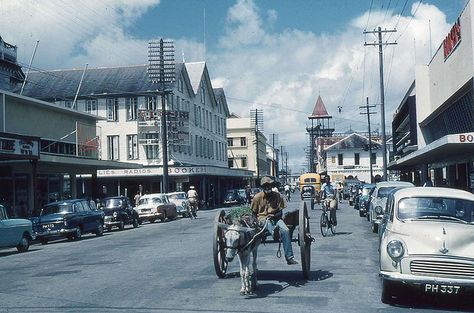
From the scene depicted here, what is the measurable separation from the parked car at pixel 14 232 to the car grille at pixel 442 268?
48.1ft

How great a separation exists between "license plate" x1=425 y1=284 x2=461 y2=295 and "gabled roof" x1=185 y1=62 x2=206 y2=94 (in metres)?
58.8

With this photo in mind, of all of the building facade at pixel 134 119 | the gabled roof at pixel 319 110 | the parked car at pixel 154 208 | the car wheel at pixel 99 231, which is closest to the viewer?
the car wheel at pixel 99 231

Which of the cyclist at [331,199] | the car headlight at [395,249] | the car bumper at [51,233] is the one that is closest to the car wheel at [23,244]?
the car bumper at [51,233]

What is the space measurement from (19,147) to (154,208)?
1133 cm

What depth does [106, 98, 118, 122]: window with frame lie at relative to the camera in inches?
2237

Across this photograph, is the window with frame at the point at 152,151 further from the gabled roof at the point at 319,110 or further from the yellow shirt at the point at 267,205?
the gabled roof at the point at 319,110

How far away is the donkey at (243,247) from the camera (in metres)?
9.27

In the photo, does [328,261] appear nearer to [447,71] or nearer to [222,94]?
[447,71]

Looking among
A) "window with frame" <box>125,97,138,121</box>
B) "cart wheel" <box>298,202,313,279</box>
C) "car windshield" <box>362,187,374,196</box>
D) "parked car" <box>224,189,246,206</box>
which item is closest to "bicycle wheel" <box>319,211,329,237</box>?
"cart wheel" <box>298,202,313,279</box>

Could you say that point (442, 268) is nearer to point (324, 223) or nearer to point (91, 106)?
point (324, 223)

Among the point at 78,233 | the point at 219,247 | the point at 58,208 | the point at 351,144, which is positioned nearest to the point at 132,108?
the point at 58,208

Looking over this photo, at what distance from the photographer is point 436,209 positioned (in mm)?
9922

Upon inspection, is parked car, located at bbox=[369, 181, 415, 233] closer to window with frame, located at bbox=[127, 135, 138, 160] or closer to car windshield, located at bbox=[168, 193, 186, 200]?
car windshield, located at bbox=[168, 193, 186, 200]

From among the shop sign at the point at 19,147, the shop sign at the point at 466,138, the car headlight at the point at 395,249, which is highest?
the shop sign at the point at 19,147
